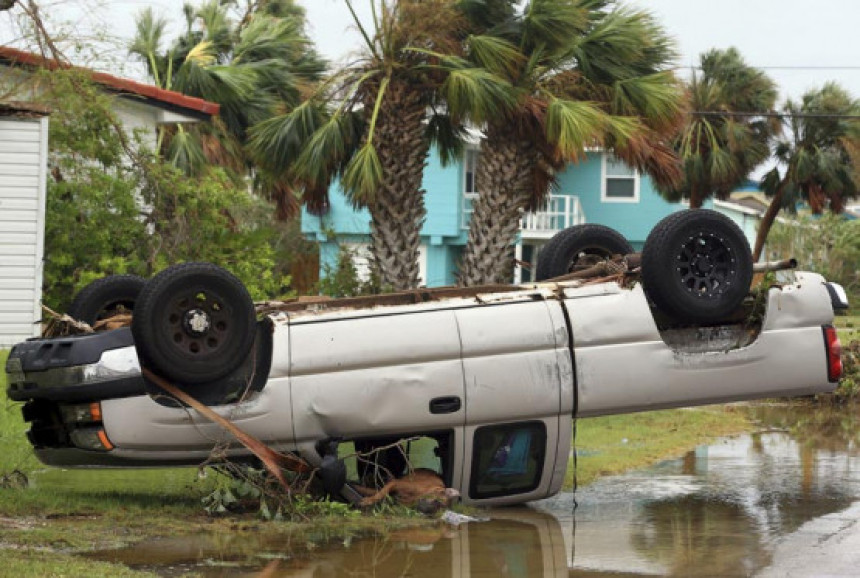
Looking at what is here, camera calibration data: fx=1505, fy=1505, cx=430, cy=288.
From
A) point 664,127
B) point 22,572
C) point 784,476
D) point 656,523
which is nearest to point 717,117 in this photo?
point 664,127

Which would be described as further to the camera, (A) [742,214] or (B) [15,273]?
(A) [742,214]

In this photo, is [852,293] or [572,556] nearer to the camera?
[572,556]

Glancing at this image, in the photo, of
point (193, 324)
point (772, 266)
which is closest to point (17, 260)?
point (193, 324)

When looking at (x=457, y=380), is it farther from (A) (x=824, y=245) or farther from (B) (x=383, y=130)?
(A) (x=824, y=245)

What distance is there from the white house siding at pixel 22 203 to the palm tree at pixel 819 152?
103 feet

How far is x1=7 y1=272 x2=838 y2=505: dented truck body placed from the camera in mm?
9719

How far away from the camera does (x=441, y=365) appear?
9977 mm

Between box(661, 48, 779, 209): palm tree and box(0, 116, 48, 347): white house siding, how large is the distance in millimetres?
28015

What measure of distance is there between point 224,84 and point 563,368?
68.7 feet

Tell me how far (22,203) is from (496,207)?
736 centimetres

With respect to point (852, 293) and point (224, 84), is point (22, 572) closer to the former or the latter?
point (224, 84)

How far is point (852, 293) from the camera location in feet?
183

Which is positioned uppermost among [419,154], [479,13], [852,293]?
[479,13]

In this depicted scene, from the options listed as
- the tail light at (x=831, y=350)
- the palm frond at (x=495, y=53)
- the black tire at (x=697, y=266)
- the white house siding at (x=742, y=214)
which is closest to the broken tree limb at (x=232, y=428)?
the black tire at (x=697, y=266)
